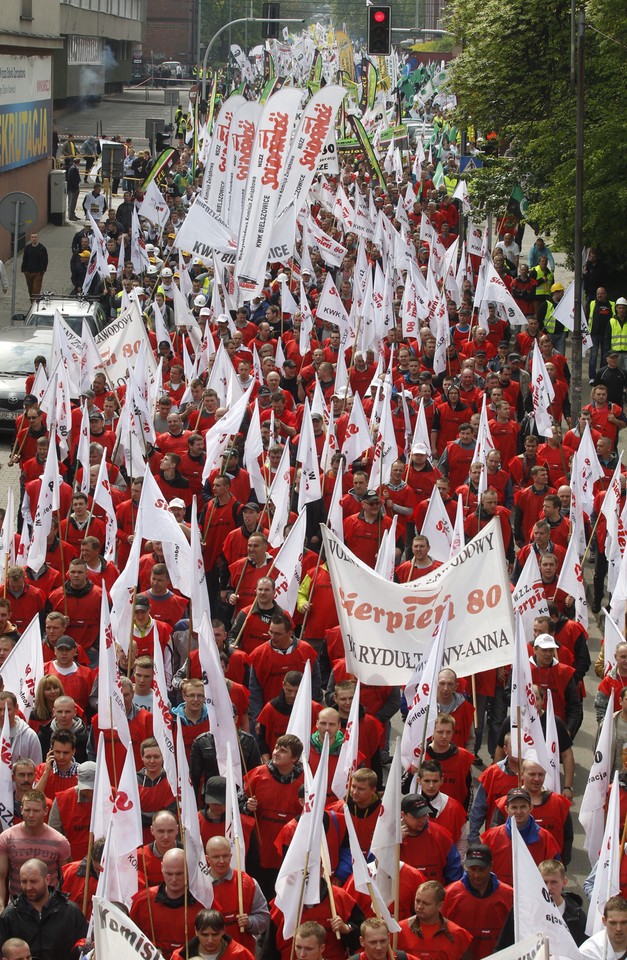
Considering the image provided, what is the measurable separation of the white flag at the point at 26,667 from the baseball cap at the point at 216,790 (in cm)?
201

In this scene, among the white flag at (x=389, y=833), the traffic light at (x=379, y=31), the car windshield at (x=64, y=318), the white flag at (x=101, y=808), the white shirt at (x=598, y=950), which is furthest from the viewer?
the traffic light at (x=379, y=31)

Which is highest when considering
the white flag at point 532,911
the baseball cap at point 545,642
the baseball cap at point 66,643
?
the white flag at point 532,911

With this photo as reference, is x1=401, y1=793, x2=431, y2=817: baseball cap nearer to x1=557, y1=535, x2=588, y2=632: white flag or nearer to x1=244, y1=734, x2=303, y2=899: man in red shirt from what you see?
x1=244, y1=734, x2=303, y2=899: man in red shirt

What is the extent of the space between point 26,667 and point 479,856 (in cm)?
359

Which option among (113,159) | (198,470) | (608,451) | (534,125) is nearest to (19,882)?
(198,470)

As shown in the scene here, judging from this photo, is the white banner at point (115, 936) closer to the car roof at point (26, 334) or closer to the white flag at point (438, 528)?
the white flag at point (438, 528)

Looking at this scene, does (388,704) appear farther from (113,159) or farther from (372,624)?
(113,159)

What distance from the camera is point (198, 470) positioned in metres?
15.7

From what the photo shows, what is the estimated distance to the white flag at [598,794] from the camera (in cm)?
939

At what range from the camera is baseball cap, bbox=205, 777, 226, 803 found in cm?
889

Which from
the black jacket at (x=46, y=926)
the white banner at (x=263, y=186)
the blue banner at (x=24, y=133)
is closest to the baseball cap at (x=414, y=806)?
the black jacket at (x=46, y=926)

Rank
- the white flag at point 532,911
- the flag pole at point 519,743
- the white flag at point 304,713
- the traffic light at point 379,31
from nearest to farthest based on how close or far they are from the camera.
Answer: the white flag at point 532,911, the flag pole at point 519,743, the white flag at point 304,713, the traffic light at point 379,31

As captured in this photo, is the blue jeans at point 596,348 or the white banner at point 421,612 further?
the blue jeans at point 596,348

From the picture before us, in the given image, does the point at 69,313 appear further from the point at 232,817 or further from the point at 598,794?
the point at 232,817
